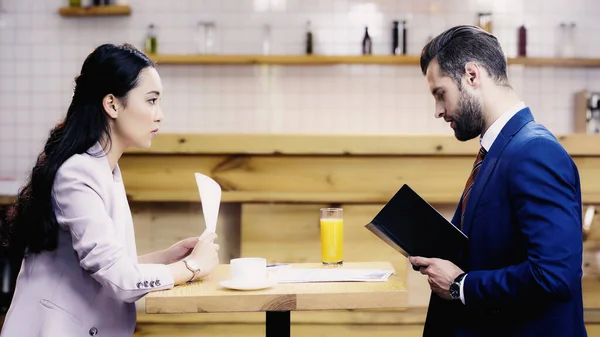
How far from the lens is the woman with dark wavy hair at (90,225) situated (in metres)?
1.42

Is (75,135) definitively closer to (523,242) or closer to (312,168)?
(523,242)

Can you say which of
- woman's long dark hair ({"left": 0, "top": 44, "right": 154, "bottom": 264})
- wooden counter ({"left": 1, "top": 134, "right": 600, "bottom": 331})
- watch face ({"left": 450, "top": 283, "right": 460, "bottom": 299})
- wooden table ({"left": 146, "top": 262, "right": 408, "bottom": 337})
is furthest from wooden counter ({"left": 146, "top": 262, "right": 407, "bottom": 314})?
wooden counter ({"left": 1, "top": 134, "right": 600, "bottom": 331})

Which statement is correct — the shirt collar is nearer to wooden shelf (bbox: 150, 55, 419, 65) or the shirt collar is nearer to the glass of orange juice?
the glass of orange juice

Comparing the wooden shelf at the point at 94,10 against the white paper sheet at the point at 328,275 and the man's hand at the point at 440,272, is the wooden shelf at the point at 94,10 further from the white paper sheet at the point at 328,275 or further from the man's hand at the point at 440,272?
the man's hand at the point at 440,272

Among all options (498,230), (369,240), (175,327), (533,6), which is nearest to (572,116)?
(533,6)

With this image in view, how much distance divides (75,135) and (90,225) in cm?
27

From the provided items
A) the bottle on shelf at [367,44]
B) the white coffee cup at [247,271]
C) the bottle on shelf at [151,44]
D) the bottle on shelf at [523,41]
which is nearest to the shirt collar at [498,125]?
the white coffee cup at [247,271]

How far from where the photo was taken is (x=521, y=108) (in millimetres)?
1529

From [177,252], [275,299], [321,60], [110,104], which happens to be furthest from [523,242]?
[321,60]

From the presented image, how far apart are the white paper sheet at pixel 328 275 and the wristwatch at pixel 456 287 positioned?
174mm

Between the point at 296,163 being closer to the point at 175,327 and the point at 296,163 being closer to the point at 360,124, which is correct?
the point at 175,327

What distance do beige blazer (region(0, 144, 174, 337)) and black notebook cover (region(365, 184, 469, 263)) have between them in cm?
53

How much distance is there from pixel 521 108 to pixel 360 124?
10.8 feet

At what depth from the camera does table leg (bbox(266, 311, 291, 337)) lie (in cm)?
162
